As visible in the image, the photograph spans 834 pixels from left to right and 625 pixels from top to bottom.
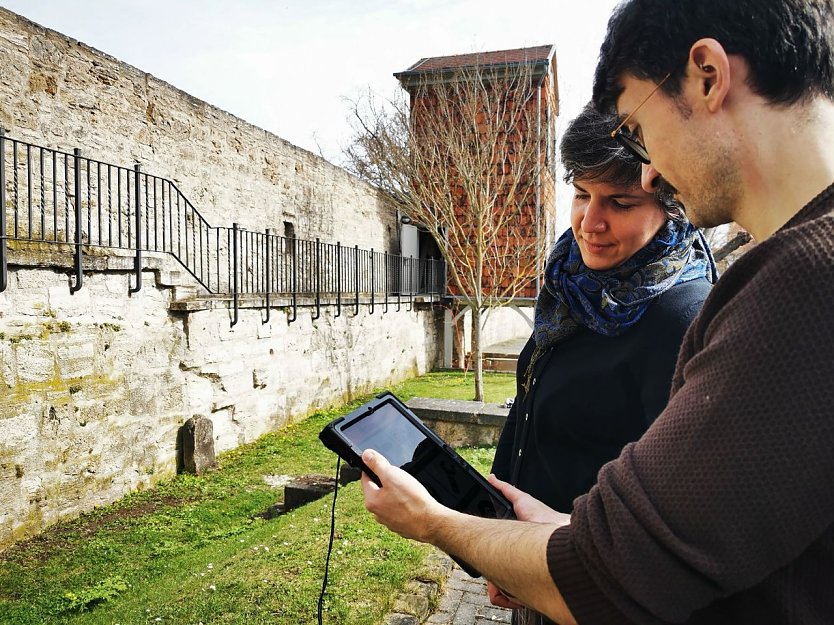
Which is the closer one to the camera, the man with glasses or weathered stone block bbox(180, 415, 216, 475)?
the man with glasses

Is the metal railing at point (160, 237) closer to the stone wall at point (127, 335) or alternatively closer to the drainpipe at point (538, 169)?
the stone wall at point (127, 335)

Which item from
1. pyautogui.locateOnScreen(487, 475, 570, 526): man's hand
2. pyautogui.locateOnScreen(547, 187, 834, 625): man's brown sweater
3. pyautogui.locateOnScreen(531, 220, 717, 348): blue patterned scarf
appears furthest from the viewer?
pyautogui.locateOnScreen(531, 220, 717, 348): blue patterned scarf

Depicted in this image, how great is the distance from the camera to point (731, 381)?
0.67 m

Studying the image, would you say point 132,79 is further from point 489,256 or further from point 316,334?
point 489,256

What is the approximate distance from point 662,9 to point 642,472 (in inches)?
24.9

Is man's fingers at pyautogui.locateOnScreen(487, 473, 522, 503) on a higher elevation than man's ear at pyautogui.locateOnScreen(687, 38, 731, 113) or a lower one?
lower

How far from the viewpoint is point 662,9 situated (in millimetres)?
848

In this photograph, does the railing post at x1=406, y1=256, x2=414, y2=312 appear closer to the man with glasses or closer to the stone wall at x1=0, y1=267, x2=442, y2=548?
the stone wall at x1=0, y1=267, x2=442, y2=548

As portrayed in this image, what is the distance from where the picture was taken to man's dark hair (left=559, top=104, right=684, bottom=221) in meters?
1.61

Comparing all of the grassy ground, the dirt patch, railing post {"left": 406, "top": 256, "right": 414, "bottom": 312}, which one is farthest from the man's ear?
railing post {"left": 406, "top": 256, "right": 414, "bottom": 312}

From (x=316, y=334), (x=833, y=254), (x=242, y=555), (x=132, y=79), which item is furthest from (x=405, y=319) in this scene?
(x=833, y=254)

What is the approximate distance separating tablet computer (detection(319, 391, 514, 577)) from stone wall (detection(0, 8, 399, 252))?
22.9 ft

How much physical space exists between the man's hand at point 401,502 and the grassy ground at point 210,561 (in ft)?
5.62

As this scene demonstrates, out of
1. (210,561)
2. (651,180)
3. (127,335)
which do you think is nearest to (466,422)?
(210,561)
